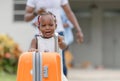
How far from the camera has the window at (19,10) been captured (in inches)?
797

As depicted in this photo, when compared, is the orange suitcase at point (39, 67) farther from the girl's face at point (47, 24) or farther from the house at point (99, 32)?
the house at point (99, 32)

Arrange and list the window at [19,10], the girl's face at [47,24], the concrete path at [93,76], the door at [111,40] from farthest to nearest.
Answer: the door at [111,40]
the window at [19,10]
the concrete path at [93,76]
the girl's face at [47,24]

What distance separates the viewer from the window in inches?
797

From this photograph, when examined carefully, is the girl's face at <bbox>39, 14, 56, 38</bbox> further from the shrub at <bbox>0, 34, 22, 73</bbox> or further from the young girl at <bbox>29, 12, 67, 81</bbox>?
the shrub at <bbox>0, 34, 22, 73</bbox>

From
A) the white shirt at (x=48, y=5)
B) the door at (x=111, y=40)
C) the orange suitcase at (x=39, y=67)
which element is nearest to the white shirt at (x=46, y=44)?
the orange suitcase at (x=39, y=67)

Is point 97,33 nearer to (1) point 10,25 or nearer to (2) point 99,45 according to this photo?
(2) point 99,45

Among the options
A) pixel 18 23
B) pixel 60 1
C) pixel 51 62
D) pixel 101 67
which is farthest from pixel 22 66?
pixel 101 67

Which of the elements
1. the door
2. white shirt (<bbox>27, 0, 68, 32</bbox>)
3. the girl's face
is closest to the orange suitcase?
the girl's face

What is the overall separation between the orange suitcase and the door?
61.8 ft

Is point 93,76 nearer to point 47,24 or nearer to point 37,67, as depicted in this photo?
point 47,24

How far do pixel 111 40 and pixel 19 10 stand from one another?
18.2ft

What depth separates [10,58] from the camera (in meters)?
15.4

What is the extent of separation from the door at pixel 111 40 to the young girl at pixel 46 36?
720 inches

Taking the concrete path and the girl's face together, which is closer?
the girl's face
